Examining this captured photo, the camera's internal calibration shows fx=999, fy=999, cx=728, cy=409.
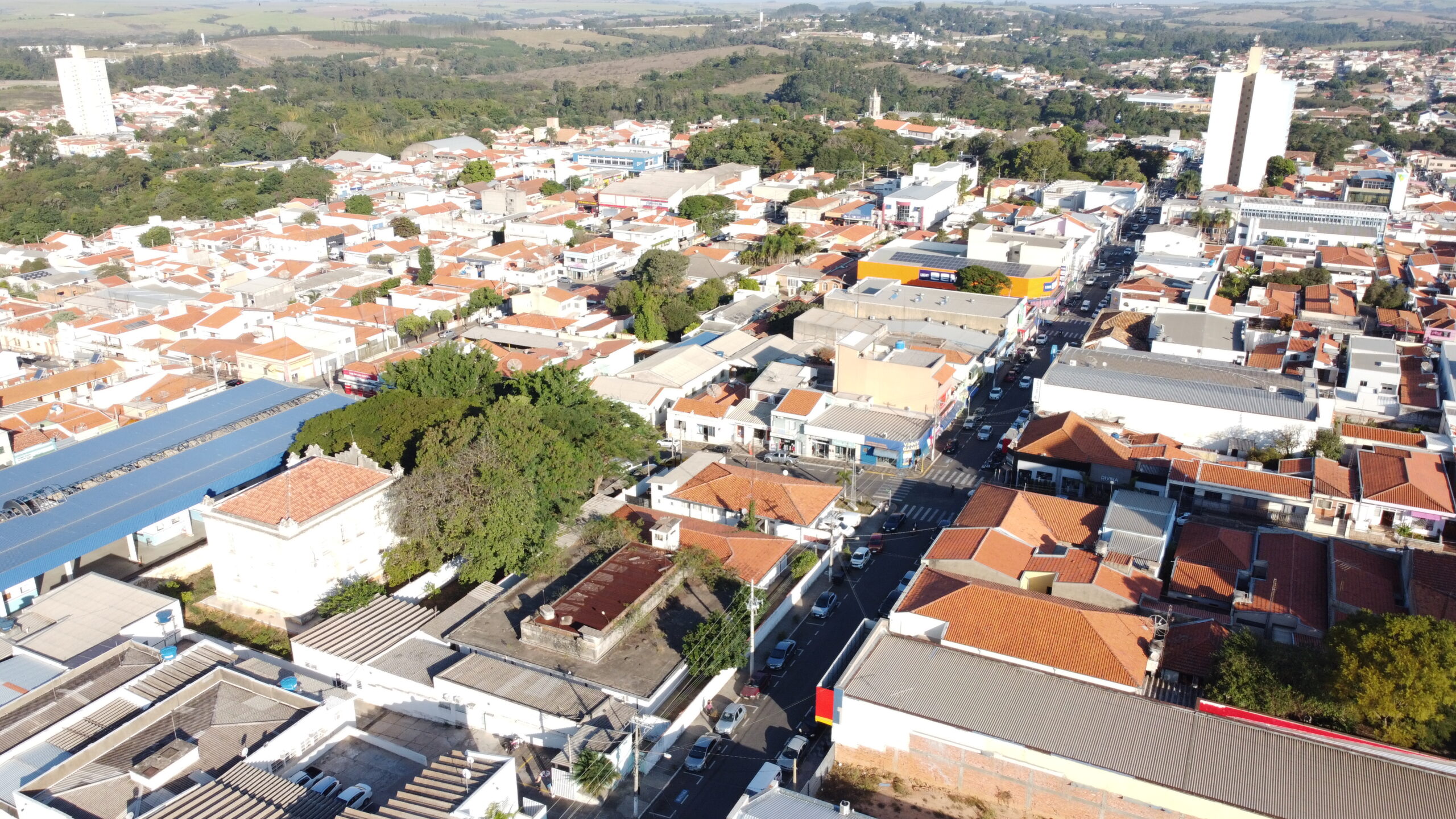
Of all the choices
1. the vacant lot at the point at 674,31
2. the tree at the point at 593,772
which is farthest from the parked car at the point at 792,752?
the vacant lot at the point at 674,31

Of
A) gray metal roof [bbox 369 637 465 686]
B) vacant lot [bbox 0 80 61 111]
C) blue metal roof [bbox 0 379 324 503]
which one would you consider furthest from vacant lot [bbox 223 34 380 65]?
gray metal roof [bbox 369 637 465 686]

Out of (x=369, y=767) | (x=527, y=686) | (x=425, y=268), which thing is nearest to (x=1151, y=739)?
(x=527, y=686)

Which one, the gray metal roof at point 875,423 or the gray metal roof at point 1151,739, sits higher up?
the gray metal roof at point 1151,739

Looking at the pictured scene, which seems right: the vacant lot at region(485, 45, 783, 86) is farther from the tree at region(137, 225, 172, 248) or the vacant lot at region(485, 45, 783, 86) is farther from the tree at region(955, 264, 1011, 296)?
the tree at region(955, 264, 1011, 296)

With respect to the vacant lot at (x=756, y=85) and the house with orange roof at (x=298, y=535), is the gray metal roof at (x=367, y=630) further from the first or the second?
the vacant lot at (x=756, y=85)

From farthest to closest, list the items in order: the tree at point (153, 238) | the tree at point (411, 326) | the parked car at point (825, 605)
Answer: the tree at point (153, 238) → the tree at point (411, 326) → the parked car at point (825, 605)

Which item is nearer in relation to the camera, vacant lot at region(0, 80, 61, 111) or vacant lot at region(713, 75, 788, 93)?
vacant lot at region(0, 80, 61, 111)
